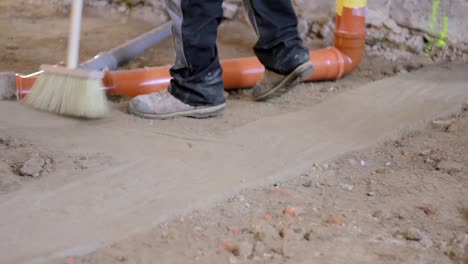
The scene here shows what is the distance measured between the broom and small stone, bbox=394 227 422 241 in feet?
3.40

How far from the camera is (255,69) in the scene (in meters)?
2.62

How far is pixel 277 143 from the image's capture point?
2.03 m

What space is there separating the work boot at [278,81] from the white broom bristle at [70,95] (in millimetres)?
606

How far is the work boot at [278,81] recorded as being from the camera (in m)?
2.39

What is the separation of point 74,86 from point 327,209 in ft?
2.95

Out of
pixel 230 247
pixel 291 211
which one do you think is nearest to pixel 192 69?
pixel 291 211

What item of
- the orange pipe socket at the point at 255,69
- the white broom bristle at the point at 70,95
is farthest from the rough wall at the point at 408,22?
the white broom bristle at the point at 70,95

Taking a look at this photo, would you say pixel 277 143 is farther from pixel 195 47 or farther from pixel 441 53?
pixel 441 53

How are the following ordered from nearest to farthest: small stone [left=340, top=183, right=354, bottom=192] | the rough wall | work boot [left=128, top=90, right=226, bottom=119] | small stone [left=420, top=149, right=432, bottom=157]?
small stone [left=340, top=183, right=354, bottom=192] < small stone [left=420, top=149, right=432, bottom=157] < work boot [left=128, top=90, right=226, bottom=119] < the rough wall

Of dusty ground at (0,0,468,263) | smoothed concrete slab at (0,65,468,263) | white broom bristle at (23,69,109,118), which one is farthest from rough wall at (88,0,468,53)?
white broom bristle at (23,69,109,118)

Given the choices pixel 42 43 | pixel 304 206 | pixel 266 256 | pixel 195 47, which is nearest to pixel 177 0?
pixel 195 47

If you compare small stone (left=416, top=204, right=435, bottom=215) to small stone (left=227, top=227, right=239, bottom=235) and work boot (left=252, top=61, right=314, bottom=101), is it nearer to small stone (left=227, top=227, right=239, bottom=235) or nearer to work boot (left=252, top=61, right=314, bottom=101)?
small stone (left=227, top=227, right=239, bottom=235)

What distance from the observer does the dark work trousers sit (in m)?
2.12

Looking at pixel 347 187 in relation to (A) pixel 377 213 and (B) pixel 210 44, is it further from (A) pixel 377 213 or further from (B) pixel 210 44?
(B) pixel 210 44
